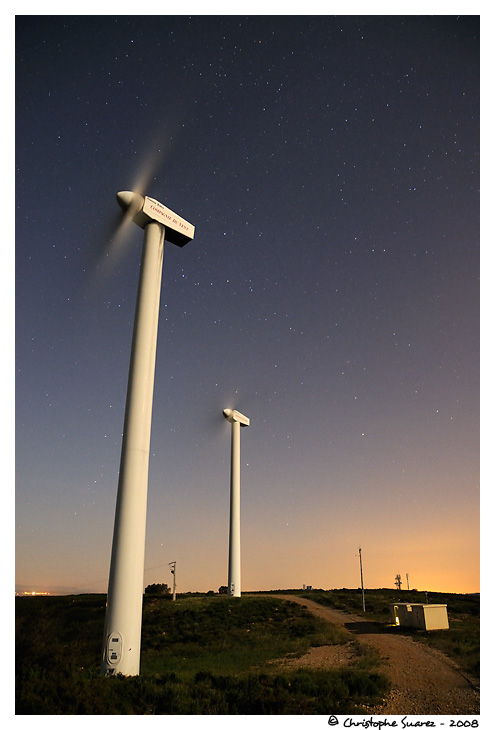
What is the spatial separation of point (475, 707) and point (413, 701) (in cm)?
216

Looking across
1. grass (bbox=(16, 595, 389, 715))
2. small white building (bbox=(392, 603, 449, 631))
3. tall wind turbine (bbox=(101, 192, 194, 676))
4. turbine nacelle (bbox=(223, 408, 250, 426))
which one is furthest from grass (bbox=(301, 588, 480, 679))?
turbine nacelle (bbox=(223, 408, 250, 426))

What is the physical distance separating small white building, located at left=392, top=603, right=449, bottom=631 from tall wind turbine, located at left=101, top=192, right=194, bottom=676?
31.2 m

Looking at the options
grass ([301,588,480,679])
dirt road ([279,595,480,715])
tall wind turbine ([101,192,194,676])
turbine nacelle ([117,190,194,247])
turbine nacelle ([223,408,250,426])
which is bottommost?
grass ([301,588,480,679])

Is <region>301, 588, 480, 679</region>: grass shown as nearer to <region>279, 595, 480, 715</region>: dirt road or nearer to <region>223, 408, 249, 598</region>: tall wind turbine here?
<region>279, 595, 480, 715</region>: dirt road

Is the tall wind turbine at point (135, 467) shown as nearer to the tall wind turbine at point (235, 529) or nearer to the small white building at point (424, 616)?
the small white building at point (424, 616)

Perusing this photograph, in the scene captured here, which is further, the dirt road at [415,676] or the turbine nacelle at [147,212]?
the turbine nacelle at [147,212]

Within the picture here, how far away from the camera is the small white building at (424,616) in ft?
144

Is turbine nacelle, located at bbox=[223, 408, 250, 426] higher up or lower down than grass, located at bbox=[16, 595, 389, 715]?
higher up

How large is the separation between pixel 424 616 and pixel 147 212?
128ft

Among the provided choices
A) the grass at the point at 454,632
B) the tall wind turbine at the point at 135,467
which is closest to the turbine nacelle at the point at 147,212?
the tall wind turbine at the point at 135,467

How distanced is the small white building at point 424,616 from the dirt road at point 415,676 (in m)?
4.58

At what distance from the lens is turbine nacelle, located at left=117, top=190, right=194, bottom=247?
29000 mm

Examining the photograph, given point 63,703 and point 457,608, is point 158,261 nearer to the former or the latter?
point 63,703

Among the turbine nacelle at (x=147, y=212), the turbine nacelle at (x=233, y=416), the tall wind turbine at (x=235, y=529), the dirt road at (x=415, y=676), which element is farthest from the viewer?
the turbine nacelle at (x=233, y=416)
